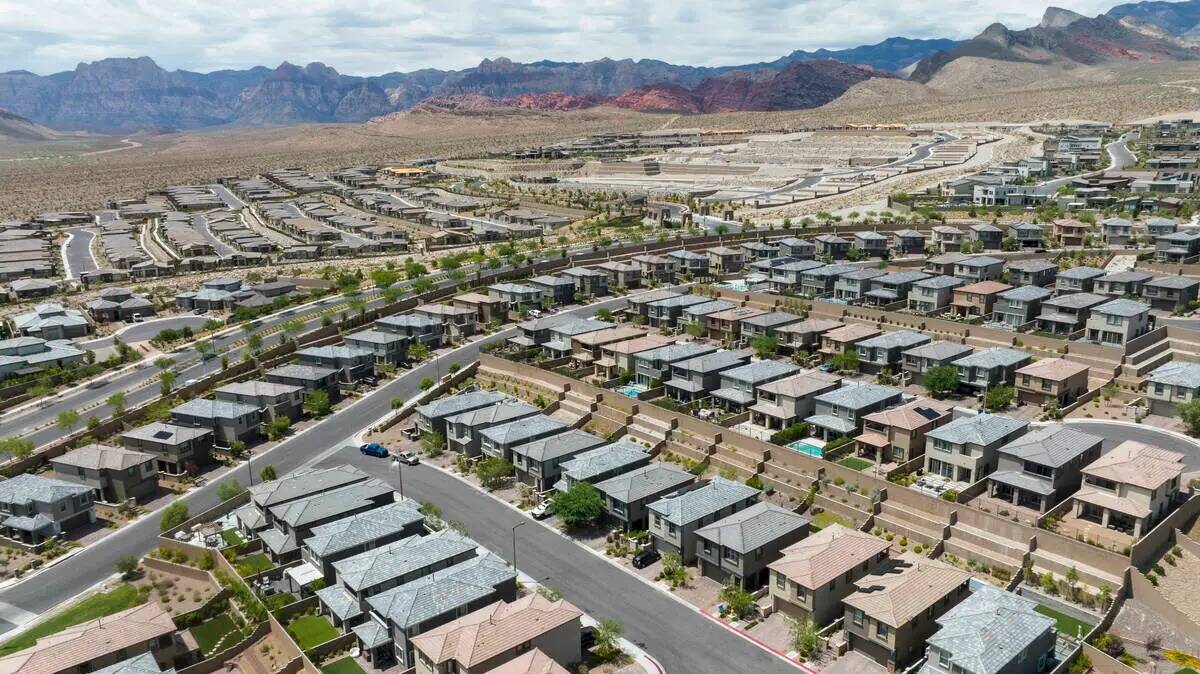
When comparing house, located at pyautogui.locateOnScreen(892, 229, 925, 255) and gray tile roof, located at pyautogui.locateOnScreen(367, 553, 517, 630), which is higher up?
house, located at pyautogui.locateOnScreen(892, 229, 925, 255)

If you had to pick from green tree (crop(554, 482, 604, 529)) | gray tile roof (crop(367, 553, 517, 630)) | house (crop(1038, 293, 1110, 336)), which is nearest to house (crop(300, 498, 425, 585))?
gray tile roof (crop(367, 553, 517, 630))

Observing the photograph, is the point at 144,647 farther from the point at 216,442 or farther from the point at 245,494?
the point at 216,442

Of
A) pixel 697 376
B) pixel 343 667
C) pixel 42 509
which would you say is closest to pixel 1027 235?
pixel 697 376

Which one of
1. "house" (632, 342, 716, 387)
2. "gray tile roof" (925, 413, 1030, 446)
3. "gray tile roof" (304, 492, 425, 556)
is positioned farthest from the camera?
"house" (632, 342, 716, 387)

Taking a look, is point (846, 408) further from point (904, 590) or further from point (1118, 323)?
point (1118, 323)

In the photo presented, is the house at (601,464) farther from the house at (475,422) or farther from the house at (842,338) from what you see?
the house at (842,338)

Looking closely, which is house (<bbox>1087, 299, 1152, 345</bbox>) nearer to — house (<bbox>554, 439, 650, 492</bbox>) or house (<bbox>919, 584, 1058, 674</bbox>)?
house (<bbox>919, 584, 1058, 674</bbox>)

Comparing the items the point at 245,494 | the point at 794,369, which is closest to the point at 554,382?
the point at 794,369
